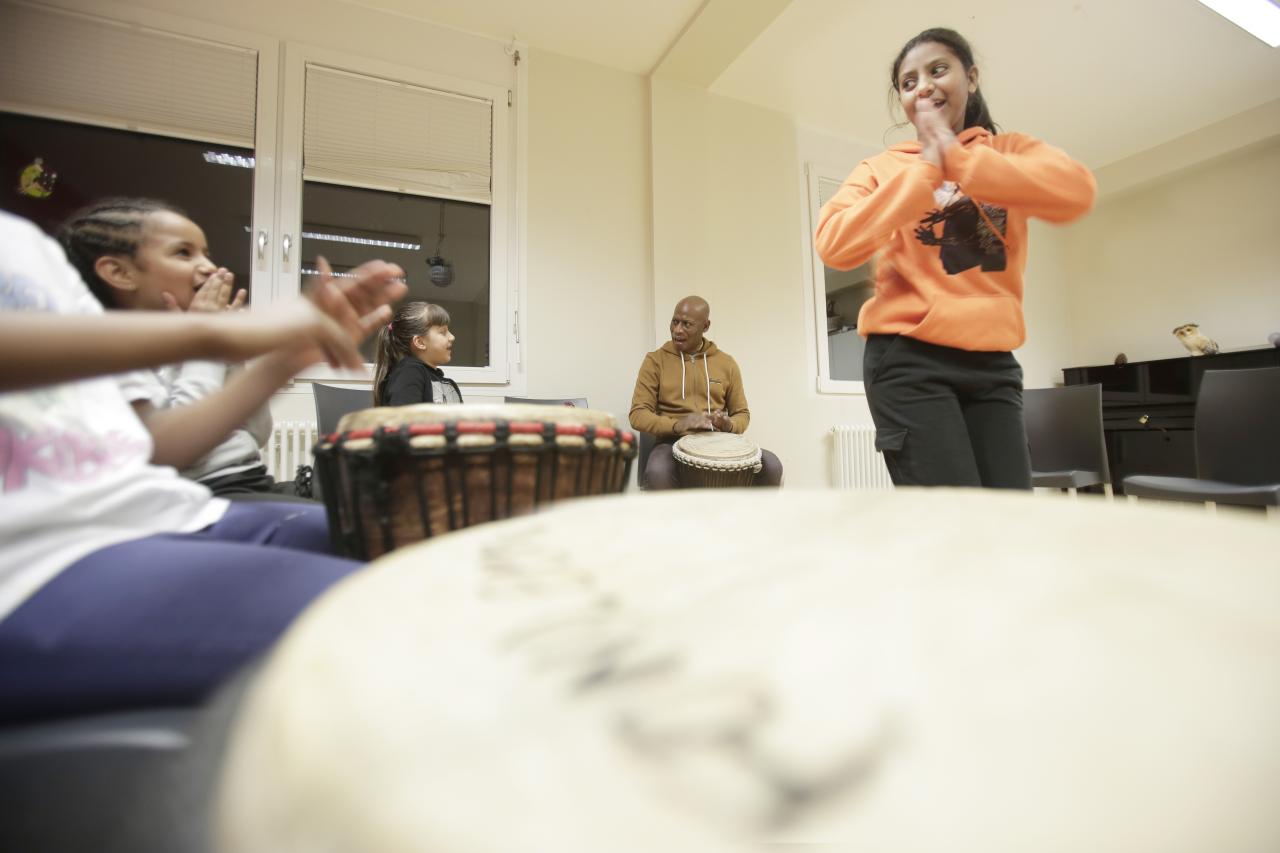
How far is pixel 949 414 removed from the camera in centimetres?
121

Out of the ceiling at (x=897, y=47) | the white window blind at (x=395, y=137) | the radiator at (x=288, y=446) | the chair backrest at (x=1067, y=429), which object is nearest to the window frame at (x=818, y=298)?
the ceiling at (x=897, y=47)

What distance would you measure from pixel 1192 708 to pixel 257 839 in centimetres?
22

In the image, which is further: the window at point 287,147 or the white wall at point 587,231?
the white wall at point 587,231

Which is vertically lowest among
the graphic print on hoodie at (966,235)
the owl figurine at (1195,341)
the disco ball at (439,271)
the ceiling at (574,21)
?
the graphic print on hoodie at (966,235)

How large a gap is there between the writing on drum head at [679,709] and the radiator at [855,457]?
15.0 ft

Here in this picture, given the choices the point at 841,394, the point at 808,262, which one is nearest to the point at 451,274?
the point at 808,262

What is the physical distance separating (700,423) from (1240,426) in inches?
95.6

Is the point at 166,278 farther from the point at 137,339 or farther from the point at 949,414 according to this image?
the point at 949,414

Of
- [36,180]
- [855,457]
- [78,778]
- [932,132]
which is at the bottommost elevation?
[78,778]

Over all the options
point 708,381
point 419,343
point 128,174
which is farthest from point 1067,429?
point 128,174

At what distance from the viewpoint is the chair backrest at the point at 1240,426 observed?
2.43m

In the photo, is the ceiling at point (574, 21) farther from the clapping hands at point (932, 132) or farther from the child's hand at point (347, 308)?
the child's hand at point (347, 308)

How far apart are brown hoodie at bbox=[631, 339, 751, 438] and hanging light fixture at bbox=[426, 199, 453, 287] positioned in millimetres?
1452

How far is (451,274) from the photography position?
12.2 ft
